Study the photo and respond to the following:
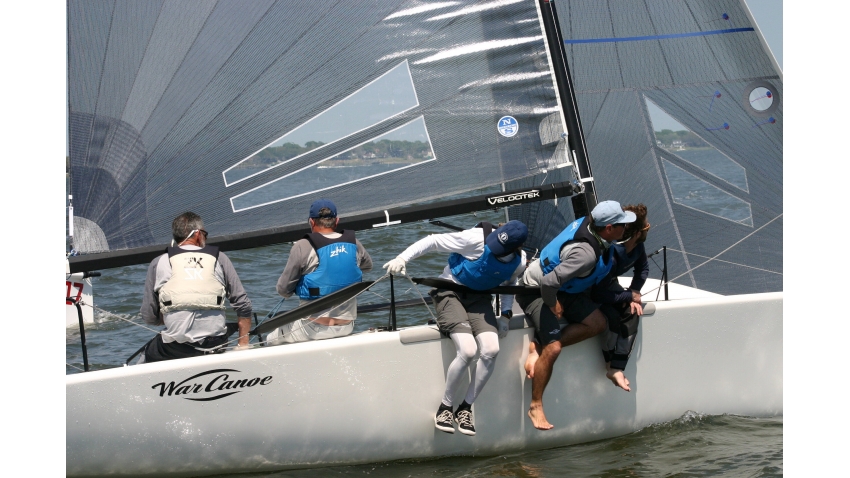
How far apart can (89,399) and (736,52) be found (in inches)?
156

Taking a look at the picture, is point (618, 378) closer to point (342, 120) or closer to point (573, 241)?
point (573, 241)

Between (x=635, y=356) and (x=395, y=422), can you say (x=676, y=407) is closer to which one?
(x=635, y=356)

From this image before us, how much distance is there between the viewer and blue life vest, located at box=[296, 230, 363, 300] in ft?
12.8

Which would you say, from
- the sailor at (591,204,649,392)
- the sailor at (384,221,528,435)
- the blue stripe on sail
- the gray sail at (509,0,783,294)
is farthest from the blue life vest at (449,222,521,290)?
the blue stripe on sail

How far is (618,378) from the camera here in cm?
420

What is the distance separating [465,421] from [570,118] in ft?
5.27

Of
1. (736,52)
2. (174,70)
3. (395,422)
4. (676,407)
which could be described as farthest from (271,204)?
(736,52)

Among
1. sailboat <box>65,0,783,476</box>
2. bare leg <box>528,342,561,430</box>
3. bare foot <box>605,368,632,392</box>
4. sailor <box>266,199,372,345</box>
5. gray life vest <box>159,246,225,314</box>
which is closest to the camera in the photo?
gray life vest <box>159,246,225,314</box>

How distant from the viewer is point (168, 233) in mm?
4078

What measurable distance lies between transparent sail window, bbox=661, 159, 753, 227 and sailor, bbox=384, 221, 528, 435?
168 centimetres

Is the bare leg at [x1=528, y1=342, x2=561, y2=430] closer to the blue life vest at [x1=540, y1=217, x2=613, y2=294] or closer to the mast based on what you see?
the blue life vest at [x1=540, y1=217, x2=613, y2=294]

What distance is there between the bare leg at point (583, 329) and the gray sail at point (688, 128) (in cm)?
108

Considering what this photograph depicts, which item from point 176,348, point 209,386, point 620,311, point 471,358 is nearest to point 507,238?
point 471,358

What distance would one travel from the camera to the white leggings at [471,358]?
3820mm
